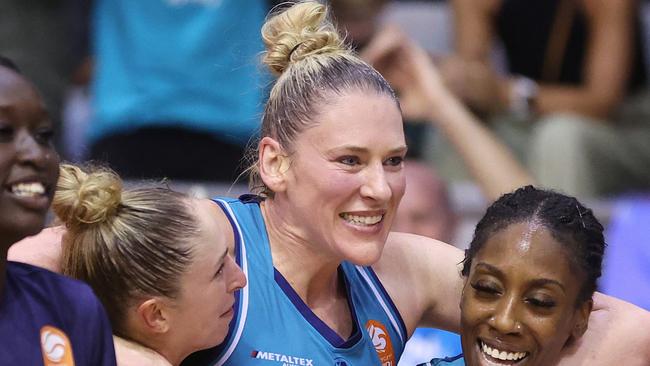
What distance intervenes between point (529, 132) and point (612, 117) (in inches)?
14.5

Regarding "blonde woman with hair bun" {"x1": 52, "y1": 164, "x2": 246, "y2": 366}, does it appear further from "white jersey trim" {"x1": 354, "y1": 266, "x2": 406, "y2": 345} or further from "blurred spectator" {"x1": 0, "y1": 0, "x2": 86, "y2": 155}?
"blurred spectator" {"x1": 0, "y1": 0, "x2": 86, "y2": 155}

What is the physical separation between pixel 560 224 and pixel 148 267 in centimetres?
97

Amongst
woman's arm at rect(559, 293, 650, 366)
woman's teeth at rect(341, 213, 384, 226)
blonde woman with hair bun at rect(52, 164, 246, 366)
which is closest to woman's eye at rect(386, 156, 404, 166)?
woman's teeth at rect(341, 213, 384, 226)

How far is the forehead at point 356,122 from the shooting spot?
9.76ft

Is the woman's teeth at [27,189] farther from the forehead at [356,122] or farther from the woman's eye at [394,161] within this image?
the woman's eye at [394,161]

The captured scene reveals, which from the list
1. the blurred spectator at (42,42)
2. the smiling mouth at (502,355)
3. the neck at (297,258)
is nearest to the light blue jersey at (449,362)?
the smiling mouth at (502,355)

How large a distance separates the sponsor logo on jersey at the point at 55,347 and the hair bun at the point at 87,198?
36cm

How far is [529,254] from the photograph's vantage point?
2934 mm

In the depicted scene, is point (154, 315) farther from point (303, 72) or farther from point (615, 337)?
point (615, 337)

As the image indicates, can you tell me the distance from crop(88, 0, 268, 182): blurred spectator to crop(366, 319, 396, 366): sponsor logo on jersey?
2.00 metres

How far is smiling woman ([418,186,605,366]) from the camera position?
9.62 feet

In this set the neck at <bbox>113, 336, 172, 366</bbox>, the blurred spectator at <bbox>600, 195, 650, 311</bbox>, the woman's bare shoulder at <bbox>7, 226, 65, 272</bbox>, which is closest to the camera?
the neck at <bbox>113, 336, 172, 366</bbox>

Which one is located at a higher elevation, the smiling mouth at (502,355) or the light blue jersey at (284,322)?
the smiling mouth at (502,355)

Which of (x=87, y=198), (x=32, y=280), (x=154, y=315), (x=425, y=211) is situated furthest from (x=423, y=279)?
(x=425, y=211)
